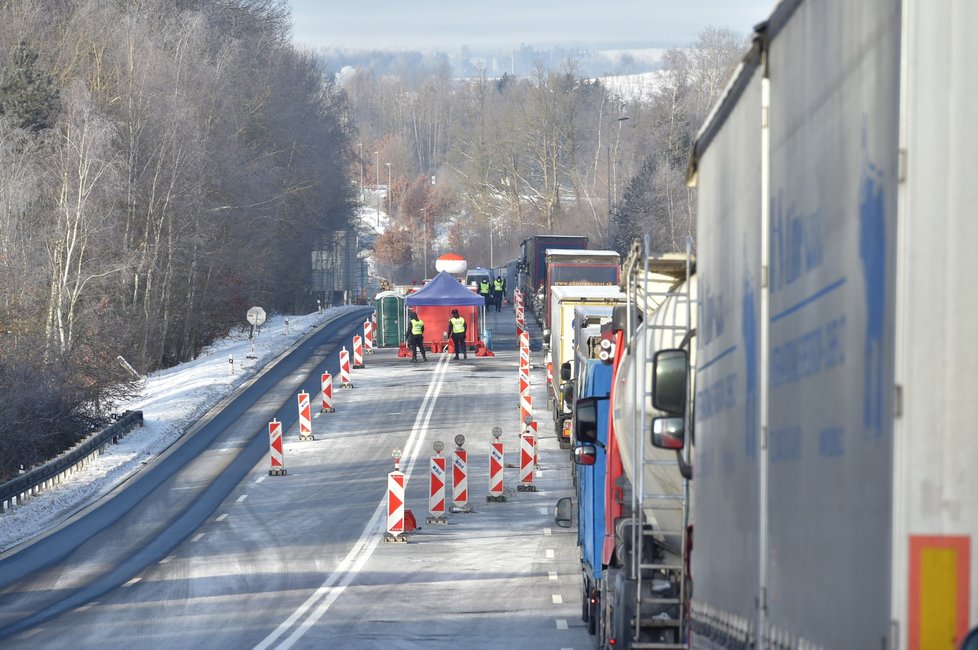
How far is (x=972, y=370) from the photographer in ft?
11.7

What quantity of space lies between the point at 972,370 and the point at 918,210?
17.4 inches

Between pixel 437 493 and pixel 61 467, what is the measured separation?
328 inches

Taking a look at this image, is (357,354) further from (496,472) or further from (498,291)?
(498,291)

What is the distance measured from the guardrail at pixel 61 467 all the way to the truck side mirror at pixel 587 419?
44.6 ft

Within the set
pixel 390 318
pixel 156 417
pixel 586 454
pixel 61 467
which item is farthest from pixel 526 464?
pixel 390 318

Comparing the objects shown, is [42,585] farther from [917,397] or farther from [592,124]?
[592,124]

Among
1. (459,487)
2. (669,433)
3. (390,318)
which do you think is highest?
(390,318)

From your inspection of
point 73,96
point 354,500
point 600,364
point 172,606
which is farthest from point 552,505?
point 73,96

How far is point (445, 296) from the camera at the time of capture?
44.3 meters

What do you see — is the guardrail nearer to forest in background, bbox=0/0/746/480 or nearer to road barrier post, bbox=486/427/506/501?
forest in background, bbox=0/0/746/480

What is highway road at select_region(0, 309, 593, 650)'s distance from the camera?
49.1ft

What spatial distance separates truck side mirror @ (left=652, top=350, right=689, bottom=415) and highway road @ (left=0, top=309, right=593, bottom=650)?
7070mm

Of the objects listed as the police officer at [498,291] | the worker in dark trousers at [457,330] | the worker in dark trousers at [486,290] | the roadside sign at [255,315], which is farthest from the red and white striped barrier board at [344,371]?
the police officer at [498,291]

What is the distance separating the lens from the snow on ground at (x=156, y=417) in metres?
22.7
